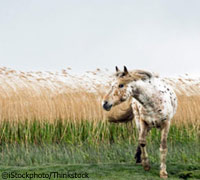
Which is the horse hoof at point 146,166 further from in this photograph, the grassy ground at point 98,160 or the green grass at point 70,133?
the green grass at point 70,133

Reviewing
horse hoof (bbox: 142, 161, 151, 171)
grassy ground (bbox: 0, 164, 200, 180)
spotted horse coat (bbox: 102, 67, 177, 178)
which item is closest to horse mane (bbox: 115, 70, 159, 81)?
spotted horse coat (bbox: 102, 67, 177, 178)

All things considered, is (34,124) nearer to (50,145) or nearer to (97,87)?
(50,145)

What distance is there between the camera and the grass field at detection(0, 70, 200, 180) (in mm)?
6465

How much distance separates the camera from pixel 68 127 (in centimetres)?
741

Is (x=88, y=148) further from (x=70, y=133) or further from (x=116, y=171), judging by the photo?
(x=116, y=171)

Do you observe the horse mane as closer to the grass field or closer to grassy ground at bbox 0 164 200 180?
grassy ground at bbox 0 164 200 180

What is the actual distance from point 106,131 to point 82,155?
4.20 ft

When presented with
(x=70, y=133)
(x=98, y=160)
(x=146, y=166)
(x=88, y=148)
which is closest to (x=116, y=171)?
(x=146, y=166)

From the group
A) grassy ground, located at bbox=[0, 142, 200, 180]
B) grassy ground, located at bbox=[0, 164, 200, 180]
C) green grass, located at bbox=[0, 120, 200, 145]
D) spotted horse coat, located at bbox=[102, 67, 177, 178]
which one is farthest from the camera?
green grass, located at bbox=[0, 120, 200, 145]

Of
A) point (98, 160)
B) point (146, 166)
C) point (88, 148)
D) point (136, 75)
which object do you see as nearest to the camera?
point (136, 75)

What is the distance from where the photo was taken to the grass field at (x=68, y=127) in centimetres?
646

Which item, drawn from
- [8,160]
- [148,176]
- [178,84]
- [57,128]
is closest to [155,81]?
[148,176]

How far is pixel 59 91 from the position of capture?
7.77 meters

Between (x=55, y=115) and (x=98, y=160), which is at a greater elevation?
(x=55, y=115)
